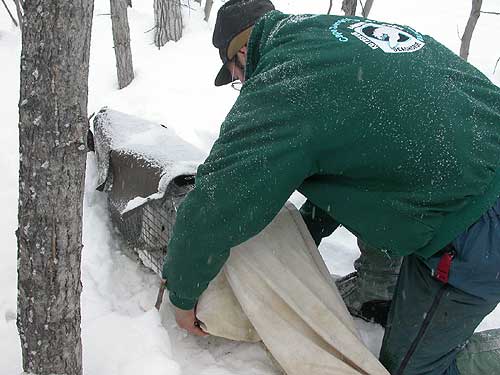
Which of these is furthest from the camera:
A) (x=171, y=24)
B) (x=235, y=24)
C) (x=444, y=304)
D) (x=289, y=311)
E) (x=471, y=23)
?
(x=171, y=24)

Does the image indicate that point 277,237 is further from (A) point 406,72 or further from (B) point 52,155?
(B) point 52,155

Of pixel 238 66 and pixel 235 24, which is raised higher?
pixel 235 24

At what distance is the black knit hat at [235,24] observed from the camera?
90.2 inches

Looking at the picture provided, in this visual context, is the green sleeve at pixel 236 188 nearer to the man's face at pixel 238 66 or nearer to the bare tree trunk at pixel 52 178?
the bare tree trunk at pixel 52 178

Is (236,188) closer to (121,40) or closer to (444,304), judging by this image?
(444,304)

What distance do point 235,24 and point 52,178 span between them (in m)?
1.10

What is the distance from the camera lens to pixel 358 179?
178 cm

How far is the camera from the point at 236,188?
1.74m

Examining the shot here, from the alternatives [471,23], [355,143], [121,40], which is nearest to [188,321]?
[355,143]

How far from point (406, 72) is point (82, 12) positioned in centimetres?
95

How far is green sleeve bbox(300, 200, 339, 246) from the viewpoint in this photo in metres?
2.57

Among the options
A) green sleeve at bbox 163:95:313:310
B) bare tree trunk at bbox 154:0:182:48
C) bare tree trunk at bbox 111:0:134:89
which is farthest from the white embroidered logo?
bare tree trunk at bbox 154:0:182:48

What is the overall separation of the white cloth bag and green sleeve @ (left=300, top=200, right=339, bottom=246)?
1.57 ft

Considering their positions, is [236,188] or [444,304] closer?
[236,188]
